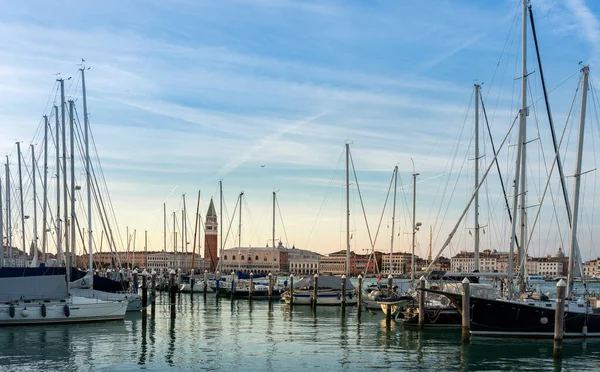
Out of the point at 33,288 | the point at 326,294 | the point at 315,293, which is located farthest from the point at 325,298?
the point at 33,288

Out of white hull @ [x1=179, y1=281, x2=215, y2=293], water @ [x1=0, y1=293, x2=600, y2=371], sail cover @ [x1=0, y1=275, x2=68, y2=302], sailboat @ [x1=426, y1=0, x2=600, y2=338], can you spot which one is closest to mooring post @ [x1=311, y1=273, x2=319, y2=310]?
water @ [x1=0, y1=293, x2=600, y2=371]

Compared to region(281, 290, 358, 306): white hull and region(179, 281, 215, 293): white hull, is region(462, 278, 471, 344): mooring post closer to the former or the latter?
region(281, 290, 358, 306): white hull

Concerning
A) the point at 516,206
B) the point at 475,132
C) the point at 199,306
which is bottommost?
the point at 199,306

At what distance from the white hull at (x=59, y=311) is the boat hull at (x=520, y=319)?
19947mm

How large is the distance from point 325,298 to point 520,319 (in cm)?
2636

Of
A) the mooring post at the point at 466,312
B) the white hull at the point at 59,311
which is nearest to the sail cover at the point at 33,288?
the white hull at the point at 59,311

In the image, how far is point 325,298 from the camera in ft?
192

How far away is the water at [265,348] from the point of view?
90.9 ft

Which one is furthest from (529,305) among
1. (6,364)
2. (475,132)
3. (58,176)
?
(58,176)

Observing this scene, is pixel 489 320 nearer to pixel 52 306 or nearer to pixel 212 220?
pixel 52 306

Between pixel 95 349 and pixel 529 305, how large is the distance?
66.6 feet

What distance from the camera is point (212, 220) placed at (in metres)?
200

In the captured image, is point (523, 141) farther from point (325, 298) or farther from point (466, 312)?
point (325, 298)

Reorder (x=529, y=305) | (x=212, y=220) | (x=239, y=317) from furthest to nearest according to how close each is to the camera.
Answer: (x=212, y=220) → (x=239, y=317) → (x=529, y=305)
